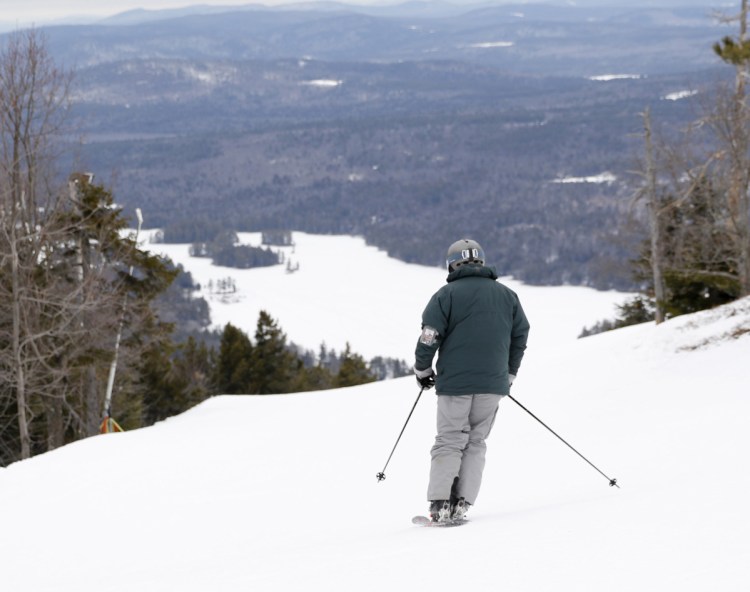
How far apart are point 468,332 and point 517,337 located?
0.46 m

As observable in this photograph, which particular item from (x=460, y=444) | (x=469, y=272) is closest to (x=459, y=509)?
(x=460, y=444)

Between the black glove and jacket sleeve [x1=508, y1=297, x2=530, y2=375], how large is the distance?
0.55 metres

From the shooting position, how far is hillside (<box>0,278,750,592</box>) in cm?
460

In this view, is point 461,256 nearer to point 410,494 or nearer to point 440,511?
point 440,511

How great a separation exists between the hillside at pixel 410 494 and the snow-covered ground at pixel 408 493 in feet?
0.08

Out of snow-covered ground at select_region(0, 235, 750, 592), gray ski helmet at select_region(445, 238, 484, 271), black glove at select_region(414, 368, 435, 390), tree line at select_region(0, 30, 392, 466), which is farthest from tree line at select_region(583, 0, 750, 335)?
black glove at select_region(414, 368, 435, 390)

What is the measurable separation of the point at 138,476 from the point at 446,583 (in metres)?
6.62

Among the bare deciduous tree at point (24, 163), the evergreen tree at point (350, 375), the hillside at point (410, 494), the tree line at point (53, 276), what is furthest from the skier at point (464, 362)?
the evergreen tree at point (350, 375)

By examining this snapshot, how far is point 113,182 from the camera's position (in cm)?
1981

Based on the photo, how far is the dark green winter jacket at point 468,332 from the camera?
5918mm

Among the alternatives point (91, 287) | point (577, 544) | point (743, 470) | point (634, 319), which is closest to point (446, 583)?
point (577, 544)

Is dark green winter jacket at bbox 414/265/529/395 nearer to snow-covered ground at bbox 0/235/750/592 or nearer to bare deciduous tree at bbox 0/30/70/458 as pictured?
snow-covered ground at bbox 0/235/750/592

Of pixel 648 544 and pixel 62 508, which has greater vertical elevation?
pixel 648 544

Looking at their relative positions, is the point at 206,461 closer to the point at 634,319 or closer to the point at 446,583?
the point at 446,583
